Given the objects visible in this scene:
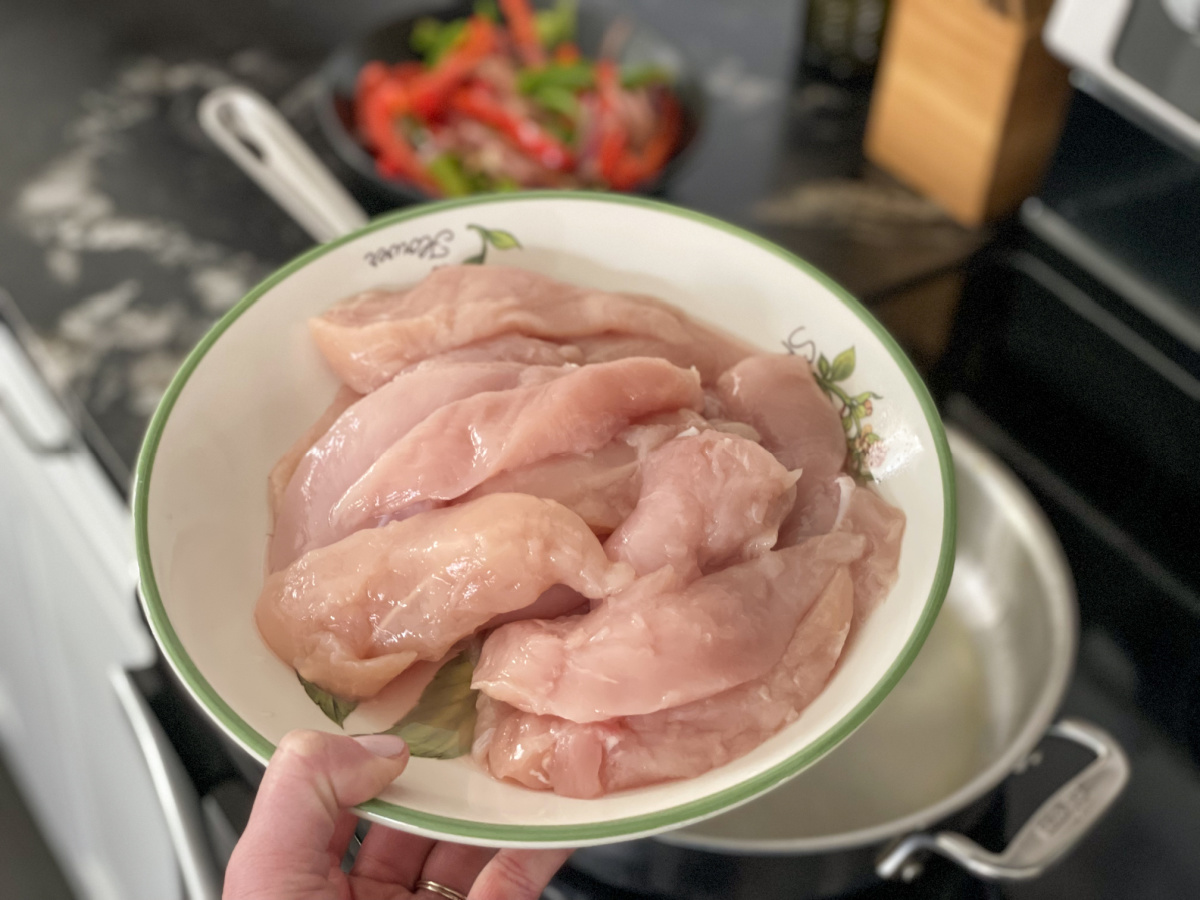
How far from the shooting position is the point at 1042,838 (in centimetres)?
103

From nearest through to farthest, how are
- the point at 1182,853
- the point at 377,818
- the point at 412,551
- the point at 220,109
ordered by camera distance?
the point at 377,818
the point at 412,551
the point at 1182,853
the point at 220,109

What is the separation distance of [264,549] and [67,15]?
186 centimetres

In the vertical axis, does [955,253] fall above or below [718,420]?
below

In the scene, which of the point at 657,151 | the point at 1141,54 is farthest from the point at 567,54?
the point at 1141,54

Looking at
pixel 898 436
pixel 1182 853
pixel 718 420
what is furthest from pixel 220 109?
pixel 1182 853

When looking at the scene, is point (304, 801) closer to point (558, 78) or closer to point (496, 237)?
point (496, 237)

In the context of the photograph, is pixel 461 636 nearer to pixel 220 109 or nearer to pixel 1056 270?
pixel 220 109

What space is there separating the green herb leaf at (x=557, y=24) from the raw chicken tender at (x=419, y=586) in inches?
57.6

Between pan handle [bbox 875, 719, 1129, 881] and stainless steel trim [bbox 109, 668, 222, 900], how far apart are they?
713 millimetres

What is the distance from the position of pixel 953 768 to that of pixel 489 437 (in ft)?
2.57

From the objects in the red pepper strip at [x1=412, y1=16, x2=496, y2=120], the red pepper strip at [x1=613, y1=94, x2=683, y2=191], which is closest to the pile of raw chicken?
the red pepper strip at [x1=613, y1=94, x2=683, y2=191]

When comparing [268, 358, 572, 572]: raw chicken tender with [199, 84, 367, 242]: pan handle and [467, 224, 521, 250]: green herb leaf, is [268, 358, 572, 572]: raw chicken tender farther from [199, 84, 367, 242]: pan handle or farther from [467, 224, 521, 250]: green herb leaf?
[199, 84, 367, 242]: pan handle

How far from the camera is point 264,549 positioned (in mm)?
896

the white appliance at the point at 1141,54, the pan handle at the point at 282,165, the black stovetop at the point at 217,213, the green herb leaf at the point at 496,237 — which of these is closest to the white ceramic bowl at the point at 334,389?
the green herb leaf at the point at 496,237
